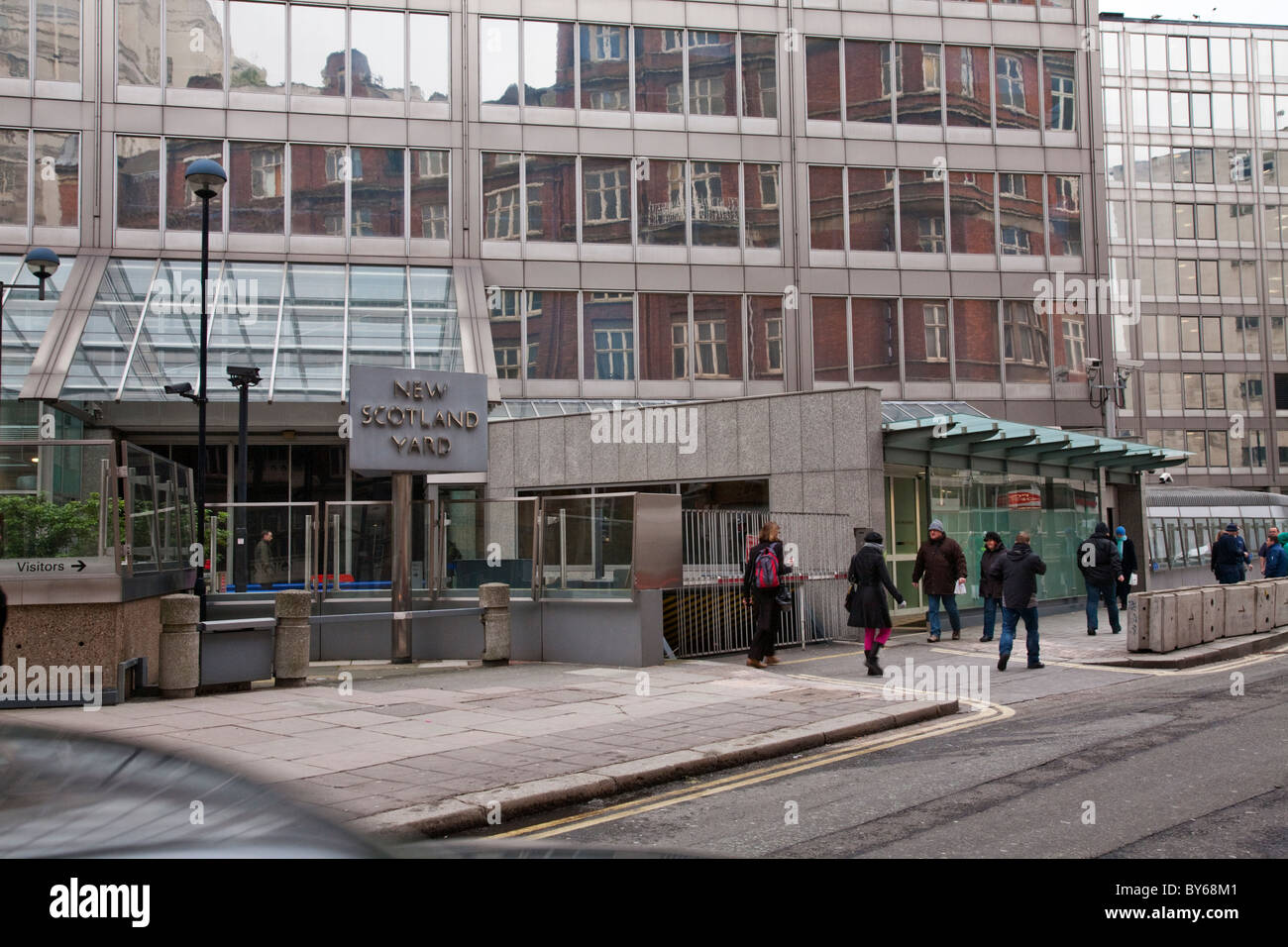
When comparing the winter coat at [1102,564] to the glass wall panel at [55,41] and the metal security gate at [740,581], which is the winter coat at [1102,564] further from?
the glass wall panel at [55,41]

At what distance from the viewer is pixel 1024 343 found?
107 feet

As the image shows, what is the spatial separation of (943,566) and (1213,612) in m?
4.10

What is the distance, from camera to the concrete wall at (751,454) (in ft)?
63.4

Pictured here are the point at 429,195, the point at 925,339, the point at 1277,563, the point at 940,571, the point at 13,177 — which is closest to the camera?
the point at 940,571

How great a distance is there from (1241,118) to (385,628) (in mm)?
65813

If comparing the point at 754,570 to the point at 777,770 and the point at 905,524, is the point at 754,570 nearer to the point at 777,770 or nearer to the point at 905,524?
the point at 777,770

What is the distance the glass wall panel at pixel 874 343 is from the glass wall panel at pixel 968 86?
6.28m

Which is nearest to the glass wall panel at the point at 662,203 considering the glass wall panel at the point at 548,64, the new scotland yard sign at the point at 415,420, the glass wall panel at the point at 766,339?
the glass wall panel at the point at 766,339

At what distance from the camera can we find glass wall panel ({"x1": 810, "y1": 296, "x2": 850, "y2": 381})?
31.3 meters

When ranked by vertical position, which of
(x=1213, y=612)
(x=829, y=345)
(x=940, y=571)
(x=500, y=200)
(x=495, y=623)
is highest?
(x=500, y=200)

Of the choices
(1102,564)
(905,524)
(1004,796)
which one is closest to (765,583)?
(905,524)

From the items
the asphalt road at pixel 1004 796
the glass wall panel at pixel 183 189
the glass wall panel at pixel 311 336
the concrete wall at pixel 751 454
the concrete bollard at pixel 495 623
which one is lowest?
the asphalt road at pixel 1004 796

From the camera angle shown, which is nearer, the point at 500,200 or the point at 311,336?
the point at 311,336
